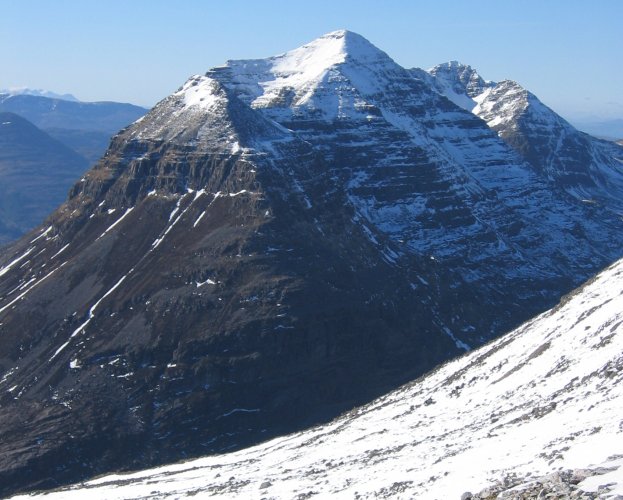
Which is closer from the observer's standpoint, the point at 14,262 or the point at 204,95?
the point at 14,262

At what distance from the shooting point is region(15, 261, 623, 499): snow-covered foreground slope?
137 feet

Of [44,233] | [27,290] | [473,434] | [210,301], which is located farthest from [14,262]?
[473,434]

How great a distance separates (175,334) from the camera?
5349 inches

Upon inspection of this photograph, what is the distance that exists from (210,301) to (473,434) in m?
90.3

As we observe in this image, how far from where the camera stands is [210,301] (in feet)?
465

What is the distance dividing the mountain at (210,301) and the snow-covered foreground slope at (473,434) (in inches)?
1017

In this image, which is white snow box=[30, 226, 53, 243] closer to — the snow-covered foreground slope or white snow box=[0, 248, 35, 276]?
white snow box=[0, 248, 35, 276]

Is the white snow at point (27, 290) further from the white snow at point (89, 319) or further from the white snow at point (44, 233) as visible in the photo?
the white snow at point (44, 233)

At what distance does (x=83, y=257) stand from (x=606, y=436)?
13019 centimetres

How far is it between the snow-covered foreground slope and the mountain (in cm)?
2584

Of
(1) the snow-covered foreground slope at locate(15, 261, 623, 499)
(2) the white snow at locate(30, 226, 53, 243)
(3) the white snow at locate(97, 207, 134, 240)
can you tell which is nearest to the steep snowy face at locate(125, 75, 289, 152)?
(3) the white snow at locate(97, 207, 134, 240)

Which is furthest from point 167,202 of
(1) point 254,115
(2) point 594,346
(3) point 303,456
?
(2) point 594,346

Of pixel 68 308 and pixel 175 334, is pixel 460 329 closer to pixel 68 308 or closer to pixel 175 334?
pixel 175 334

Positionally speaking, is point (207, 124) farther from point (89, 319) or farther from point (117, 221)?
point (89, 319)
